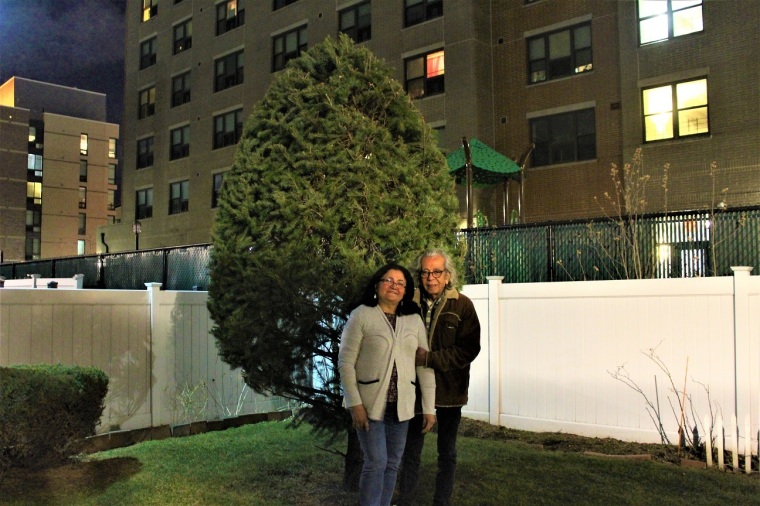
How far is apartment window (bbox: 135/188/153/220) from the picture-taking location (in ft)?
105

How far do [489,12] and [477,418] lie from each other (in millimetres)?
15429

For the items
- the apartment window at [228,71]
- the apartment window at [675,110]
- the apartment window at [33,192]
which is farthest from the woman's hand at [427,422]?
the apartment window at [33,192]

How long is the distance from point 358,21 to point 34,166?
4724 cm

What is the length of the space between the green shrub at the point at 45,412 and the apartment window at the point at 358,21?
62.0ft

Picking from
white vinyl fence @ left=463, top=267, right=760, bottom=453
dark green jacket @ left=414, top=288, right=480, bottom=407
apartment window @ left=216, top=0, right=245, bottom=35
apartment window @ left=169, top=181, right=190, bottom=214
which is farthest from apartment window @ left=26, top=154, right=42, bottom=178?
dark green jacket @ left=414, top=288, right=480, bottom=407

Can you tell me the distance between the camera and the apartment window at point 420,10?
21.1m

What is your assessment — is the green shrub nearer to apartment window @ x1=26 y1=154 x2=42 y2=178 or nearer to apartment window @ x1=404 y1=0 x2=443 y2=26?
apartment window @ x1=404 y1=0 x2=443 y2=26

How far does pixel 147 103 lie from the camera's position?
1280 inches

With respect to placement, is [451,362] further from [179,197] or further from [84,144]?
[84,144]

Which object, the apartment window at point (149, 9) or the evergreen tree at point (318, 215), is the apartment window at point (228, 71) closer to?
the apartment window at point (149, 9)

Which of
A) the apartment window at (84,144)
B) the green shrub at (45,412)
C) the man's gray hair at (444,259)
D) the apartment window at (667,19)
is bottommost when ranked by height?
the green shrub at (45,412)

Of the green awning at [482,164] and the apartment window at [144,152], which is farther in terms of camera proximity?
the apartment window at [144,152]

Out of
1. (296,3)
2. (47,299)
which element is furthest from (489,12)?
(47,299)

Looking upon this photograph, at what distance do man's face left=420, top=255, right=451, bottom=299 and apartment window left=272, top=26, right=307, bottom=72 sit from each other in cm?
2178
